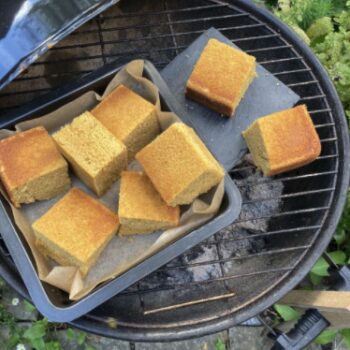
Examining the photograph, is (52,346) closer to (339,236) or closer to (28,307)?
(28,307)

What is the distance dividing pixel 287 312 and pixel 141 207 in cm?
95

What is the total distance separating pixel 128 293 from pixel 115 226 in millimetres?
269

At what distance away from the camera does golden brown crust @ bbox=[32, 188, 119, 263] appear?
1650 millimetres

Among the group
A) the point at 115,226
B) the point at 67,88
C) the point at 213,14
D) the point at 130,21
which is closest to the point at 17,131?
the point at 67,88

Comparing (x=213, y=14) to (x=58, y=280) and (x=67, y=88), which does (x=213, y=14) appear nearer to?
(x=67, y=88)

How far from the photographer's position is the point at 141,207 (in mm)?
1703

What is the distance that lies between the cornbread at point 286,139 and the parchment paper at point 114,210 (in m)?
0.31

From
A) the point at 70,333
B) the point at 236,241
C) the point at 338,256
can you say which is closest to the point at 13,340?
the point at 70,333

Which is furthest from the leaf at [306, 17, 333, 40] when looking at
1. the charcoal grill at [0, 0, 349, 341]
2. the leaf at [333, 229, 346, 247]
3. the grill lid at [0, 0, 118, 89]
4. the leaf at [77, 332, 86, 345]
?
the leaf at [77, 332, 86, 345]

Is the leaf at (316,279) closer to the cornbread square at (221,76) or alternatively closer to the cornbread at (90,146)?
the cornbread square at (221,76)

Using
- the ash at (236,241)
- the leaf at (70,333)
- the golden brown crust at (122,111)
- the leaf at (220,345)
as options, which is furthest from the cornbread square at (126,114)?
the leaf at (220,345)

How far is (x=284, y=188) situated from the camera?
2152 mm

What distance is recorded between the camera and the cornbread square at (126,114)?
177cm

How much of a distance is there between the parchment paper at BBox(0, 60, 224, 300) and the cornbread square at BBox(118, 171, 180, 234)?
4 cm
